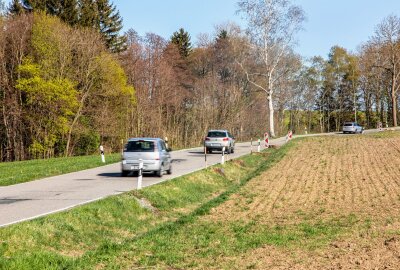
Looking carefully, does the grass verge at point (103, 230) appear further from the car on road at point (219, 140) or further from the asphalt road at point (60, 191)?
the car on road at point (219, 140)

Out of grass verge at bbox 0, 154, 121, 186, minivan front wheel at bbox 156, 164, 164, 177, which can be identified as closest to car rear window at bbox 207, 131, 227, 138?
grass verge at bbox 0, 154, 121, 186

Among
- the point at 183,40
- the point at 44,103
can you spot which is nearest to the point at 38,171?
the point at 44,103

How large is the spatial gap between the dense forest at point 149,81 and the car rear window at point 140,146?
73.2ft

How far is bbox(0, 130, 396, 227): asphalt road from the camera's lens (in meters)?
12.8

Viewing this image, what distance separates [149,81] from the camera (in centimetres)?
5984

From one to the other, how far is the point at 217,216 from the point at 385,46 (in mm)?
57098

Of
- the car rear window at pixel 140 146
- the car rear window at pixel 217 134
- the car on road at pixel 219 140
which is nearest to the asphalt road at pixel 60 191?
the car rear window at pixel 140 146

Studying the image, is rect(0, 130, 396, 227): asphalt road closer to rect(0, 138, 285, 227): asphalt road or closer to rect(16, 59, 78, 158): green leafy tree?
rect(0, 138, 285, 227): asphalt road

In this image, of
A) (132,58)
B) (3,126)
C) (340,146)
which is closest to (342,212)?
(340,146)

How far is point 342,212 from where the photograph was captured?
13742mm

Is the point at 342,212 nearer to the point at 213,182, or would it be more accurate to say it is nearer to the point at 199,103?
the point at 213,182

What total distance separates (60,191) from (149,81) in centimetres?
4394

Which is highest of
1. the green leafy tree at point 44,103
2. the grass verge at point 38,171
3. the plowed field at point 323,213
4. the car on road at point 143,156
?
the green leafy tree at point 44,103

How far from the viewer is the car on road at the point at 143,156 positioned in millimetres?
20688
